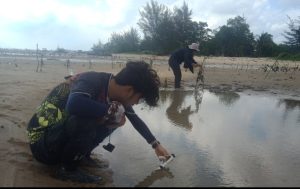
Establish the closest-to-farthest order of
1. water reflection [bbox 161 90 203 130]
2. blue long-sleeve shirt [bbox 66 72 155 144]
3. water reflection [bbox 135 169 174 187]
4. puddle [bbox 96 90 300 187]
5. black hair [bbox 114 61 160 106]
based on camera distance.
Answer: blue long-sleeve shirt [bbox 66 72 155 144]
black hair [bbox 114 61 160 106]
water reflection [bbox 135 169 174 187]
puddle [bbox 96 90 300 187]
water reflection [bbox 161 90 203 130]

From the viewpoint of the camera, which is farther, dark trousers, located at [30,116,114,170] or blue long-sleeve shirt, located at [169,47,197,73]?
blue long-sleeve shirt, located at [169,47,197,73]

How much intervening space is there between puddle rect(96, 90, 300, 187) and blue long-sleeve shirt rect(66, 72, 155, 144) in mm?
663

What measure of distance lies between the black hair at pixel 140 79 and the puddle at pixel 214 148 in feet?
2.53

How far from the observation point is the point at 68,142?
10.5 ft

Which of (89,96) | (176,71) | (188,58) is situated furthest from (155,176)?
(188,58)

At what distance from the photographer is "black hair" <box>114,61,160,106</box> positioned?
3186 mm

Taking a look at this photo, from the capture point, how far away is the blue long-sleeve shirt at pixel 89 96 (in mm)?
3072

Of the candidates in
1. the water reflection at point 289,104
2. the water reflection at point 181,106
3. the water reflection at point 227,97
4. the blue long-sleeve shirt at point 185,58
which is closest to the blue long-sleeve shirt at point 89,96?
the water reflection at point 181,106

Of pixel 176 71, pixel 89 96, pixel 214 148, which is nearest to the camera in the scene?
pixel 89 96

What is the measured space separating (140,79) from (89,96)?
0.41 meters

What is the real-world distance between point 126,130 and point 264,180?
2.11 m

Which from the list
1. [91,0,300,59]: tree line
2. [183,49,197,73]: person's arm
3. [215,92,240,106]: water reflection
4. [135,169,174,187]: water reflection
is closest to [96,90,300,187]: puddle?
[135,169,174,187]: water reflection

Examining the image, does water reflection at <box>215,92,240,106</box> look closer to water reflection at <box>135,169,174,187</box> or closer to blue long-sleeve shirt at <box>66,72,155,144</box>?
water reflection at <box>135,169,174,187</box>

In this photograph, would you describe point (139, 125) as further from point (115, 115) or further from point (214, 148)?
point (214, 148)
